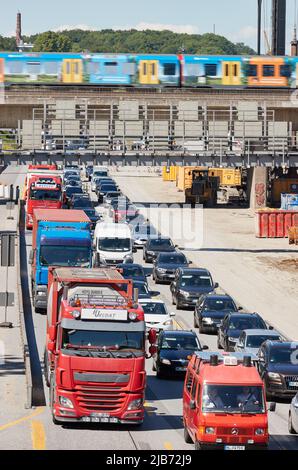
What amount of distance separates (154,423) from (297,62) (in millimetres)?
60909

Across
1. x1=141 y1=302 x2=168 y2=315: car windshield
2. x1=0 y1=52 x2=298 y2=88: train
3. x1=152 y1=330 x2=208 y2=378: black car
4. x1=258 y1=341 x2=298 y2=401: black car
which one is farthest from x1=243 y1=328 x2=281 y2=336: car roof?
x1=0 y1=52 x2=298 y2=88: train

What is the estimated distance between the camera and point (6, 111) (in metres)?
91.9

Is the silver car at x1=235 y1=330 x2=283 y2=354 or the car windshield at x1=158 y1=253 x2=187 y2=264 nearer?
the silver car at x1=235 y1=330 x2=283 y2=354

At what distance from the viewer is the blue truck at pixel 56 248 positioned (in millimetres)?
44594

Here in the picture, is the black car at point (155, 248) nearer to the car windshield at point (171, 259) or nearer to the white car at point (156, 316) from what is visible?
the car windshield at point (171, 259)

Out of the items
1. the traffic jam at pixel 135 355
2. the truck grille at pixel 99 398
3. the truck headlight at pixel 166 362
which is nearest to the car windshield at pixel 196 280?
the traffic jam at pixel 135 355

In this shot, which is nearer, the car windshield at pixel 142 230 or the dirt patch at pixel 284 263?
the dirt patch at pixel 284 263

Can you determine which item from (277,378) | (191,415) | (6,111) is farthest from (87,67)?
(191,415)

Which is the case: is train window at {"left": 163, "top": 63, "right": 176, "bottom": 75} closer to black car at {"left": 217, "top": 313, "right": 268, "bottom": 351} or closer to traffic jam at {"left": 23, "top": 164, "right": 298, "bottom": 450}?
traffic jam at {"left": 23, "top": 164, "right": 298, "bottom": 450}

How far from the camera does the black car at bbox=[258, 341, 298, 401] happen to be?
3309 centimetres

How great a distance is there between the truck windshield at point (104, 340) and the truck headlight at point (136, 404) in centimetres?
110

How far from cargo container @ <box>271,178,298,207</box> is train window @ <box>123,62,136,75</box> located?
830 inches

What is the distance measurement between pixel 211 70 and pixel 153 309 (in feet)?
143
